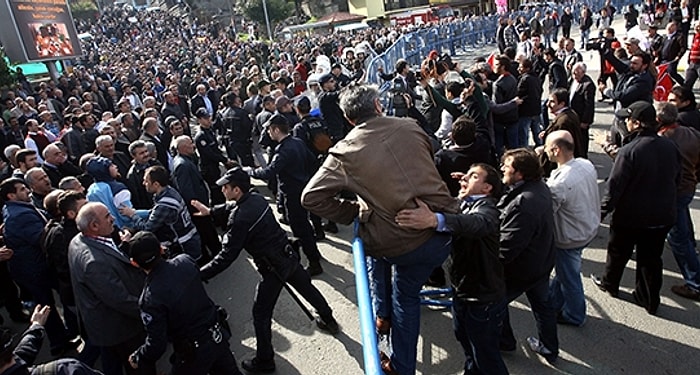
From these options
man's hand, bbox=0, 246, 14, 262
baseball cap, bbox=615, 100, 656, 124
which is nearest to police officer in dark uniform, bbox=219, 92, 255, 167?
man's hand, bbox=0, 246, 14, 262

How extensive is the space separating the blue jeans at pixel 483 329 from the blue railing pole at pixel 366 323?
102 cm

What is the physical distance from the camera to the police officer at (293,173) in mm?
5211

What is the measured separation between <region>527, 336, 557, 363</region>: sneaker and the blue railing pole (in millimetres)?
2096

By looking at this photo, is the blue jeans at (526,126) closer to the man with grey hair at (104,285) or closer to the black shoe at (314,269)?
the black shoe at (314,269)

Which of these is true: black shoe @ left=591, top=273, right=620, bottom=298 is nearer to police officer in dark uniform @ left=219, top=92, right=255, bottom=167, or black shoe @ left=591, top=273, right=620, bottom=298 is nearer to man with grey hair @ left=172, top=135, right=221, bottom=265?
man with grey hair @ left=172, top=135, right=221, bottom=265

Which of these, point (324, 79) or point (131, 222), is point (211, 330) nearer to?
point (131, 222)

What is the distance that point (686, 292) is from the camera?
414 centimetres

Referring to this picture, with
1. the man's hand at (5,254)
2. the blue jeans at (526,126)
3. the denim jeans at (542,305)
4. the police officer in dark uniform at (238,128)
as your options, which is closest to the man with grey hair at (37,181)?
the man's hand at (5,254)

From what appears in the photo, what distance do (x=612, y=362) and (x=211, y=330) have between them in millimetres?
3159

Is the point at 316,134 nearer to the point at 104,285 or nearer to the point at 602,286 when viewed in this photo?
the point at 104,285

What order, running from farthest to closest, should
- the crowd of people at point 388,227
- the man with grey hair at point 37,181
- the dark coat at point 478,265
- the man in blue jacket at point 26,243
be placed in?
the man with grey hair at point 37,181 < the man in blue jacket at point 26,243 < the dark coat at point 478,265 < the crowd of people at point 388,227

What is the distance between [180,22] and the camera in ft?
173

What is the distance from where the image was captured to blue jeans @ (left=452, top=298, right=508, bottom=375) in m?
2.97

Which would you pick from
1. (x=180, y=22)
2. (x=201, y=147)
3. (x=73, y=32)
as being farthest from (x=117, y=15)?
(x=201, y=147)
